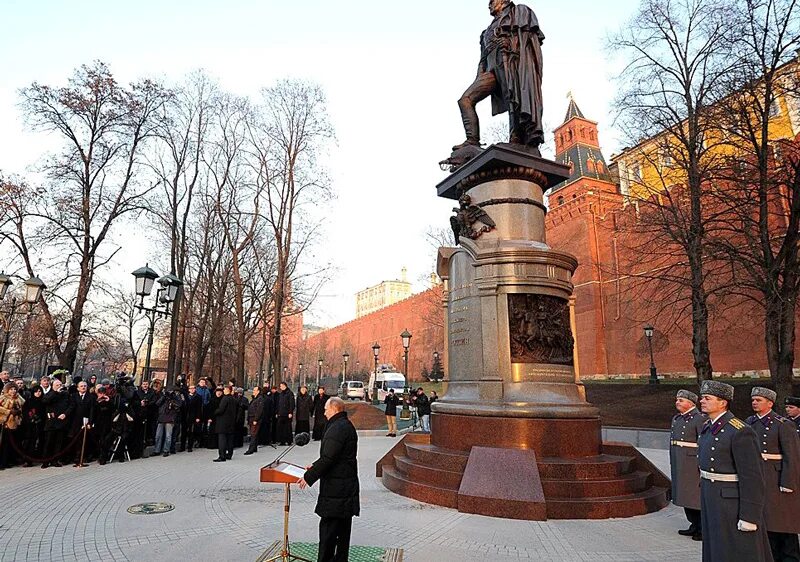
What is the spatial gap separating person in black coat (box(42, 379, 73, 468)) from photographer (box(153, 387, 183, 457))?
2.07 m

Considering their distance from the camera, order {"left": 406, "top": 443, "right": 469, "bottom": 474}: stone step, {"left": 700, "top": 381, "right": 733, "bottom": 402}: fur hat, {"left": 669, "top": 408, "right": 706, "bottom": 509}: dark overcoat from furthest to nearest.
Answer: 1. {"left": 406, "top": 443, "right": 469, "bottom": 474}: stone step
2. {"left": 669, "top": 408, "right": 706, "bottom": 509}: dark overcoat
3. {"left": 700, "top": 381, "right": 733, "bottom": 402}: fur hat

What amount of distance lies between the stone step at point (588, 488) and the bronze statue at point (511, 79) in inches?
235

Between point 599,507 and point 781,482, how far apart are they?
7.25ft

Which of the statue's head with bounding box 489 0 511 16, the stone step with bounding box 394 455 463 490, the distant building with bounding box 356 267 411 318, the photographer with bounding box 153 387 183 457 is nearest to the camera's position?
the stone step with bounding box 394 455 463 490

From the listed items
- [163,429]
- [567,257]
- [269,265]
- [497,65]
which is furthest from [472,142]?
[269,265]

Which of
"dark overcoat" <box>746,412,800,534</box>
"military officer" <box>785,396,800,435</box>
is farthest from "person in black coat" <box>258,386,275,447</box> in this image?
"dark overcoat" <box>746,412,800,534</box>

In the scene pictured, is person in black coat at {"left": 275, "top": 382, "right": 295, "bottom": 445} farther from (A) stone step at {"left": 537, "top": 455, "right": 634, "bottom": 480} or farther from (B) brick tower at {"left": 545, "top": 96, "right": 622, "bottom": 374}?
(B) brick tower at {"left": 545, "top": 96, "right": 622, "bottom": 374}

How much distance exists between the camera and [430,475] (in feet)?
24.0

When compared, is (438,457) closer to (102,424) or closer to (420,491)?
(420,491)

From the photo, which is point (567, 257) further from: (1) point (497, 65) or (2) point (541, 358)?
(1) point (497, 65)

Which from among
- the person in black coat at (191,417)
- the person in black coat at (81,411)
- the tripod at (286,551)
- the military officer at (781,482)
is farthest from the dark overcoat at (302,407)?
the military officer at (781,482)

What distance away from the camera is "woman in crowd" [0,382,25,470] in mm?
10281

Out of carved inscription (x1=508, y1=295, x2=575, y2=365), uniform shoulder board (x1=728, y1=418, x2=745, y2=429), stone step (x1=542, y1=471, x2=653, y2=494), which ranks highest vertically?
carved inscription (x1=508, y1=295, x2=575, y2=365)

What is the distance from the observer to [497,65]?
32.6 feet
